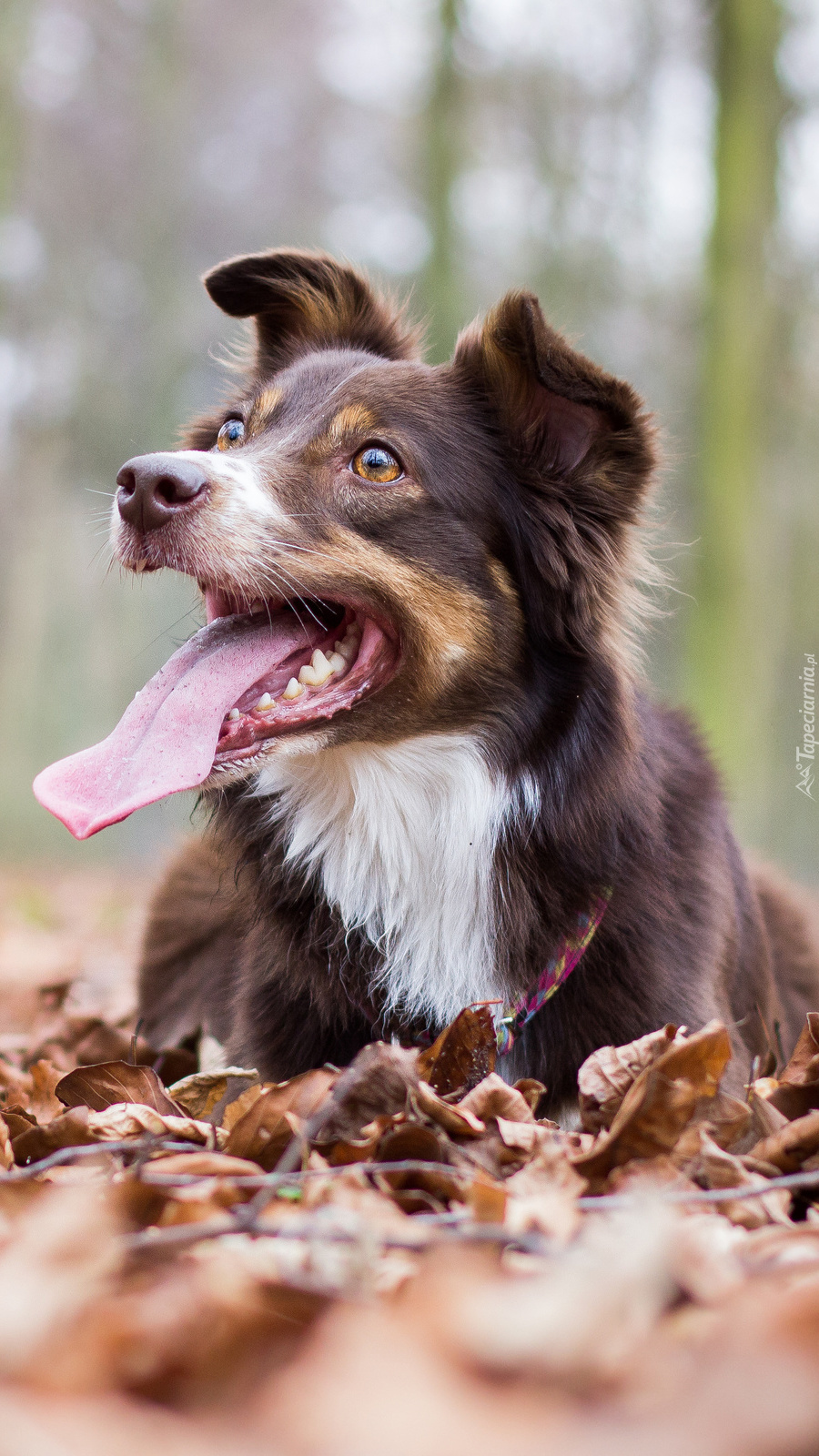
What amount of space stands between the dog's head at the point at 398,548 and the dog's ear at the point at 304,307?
695 mm

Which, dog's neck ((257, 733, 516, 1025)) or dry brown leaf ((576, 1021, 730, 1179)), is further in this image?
dog's neck ((257, 733, 516, 1025))

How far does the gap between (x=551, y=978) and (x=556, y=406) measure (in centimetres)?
163

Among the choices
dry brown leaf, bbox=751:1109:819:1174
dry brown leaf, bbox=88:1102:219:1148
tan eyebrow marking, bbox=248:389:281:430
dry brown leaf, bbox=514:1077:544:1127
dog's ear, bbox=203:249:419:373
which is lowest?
dry brown leaf, bbox=514:1077:544:1127

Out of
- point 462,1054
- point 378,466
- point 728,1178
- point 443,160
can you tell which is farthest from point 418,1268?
point 443,160

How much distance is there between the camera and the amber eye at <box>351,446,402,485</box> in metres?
3.43

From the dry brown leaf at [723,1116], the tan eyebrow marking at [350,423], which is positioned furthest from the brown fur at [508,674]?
the dry brown leaf at [723,1116]

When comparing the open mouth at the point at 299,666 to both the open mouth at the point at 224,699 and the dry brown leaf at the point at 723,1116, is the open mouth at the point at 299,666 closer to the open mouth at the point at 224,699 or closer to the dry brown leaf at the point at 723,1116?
the open mouth at the point at 224,699

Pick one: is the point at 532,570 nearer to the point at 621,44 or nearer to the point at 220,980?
the point at 220,980

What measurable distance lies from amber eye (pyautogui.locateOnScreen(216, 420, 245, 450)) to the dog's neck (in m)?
1.15

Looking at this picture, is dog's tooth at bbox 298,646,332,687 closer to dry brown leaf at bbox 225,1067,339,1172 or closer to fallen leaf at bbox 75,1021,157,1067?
dry brown leaf at bbox 225,1067,339,1172

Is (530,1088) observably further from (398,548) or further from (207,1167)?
(398,548)

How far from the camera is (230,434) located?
3930mm

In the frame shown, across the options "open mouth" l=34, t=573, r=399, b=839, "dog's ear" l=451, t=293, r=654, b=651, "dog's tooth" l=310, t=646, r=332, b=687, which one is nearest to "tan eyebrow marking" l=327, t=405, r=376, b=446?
"dog's ear" l=451, t=293, r=654, b=651

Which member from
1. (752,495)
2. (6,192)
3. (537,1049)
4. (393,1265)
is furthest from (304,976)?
(6,192)
